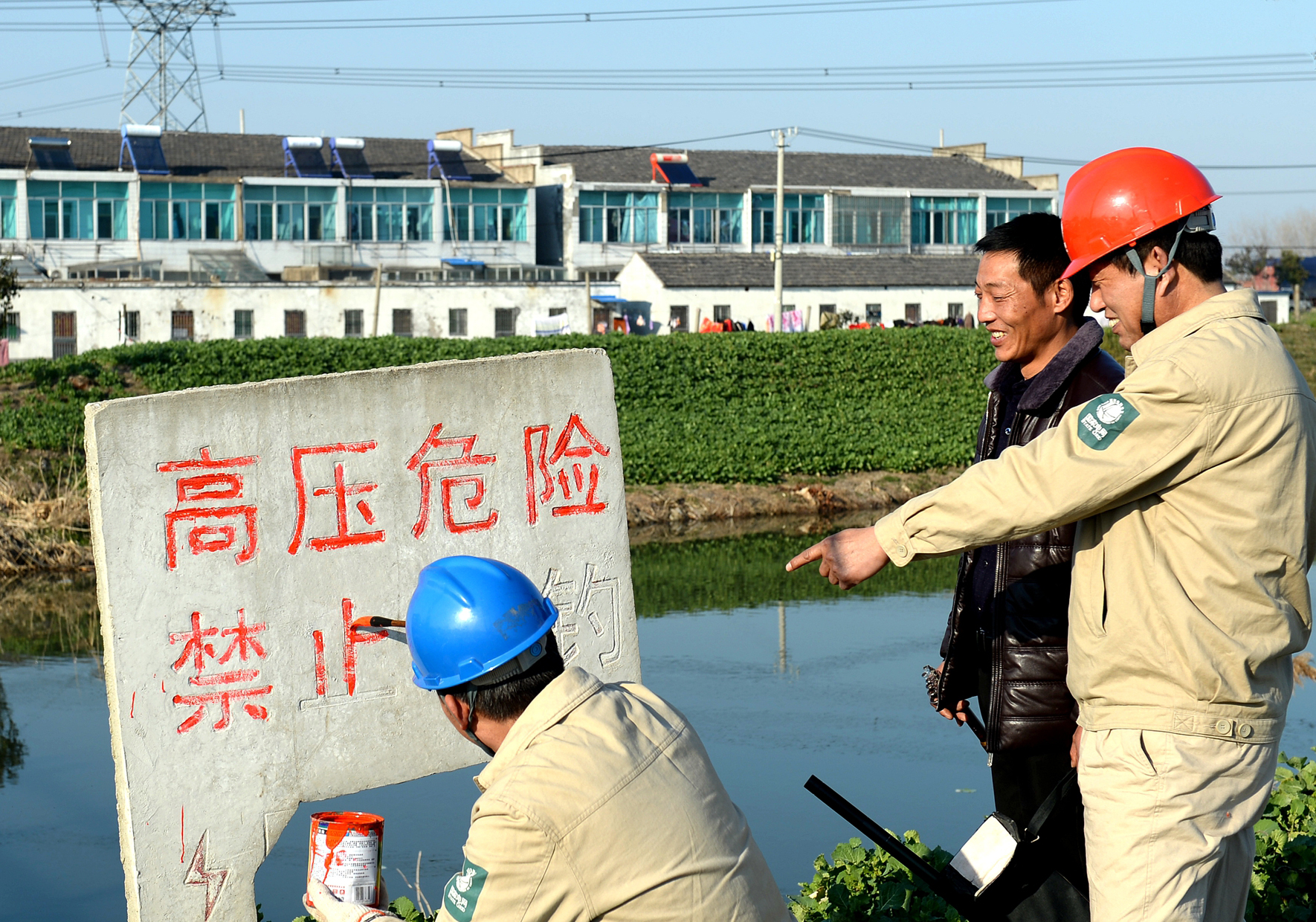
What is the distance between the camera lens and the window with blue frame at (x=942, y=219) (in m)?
48.9

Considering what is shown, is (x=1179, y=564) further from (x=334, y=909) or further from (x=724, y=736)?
(x=724, y=736)

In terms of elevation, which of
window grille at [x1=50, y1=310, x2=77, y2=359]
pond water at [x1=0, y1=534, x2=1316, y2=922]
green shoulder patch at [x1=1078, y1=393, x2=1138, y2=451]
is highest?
window grille at [x1=50, y1=310, x2=77, y2=359]

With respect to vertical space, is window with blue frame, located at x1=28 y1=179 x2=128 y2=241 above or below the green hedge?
above

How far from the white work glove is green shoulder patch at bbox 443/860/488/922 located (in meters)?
0.45

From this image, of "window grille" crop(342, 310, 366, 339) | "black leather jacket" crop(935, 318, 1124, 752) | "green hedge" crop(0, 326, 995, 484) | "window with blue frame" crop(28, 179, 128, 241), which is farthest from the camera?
"window with blue frame" crop(28, 179, 128, 241)

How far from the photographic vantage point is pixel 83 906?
17.8 feet

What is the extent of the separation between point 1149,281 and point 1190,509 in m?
0.43

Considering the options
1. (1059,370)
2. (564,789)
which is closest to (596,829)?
(564,789)

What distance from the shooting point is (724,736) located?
7879 mm

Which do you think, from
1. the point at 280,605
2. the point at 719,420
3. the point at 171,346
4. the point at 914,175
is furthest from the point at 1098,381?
the point at 914,175

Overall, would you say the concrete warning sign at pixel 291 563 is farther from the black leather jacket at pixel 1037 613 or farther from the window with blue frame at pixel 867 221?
the window with blue frame at pixel 867 221

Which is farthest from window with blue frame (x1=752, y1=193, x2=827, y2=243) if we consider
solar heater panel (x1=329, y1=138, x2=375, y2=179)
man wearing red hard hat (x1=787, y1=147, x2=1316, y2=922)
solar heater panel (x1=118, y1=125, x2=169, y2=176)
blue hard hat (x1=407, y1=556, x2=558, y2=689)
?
blue hard hat (x1=407, y1=556, x2=558, y2=689)

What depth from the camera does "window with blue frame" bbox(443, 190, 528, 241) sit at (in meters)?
44.0

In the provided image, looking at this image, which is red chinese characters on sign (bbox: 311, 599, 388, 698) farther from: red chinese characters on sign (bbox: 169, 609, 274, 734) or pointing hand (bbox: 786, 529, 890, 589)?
pointing hand (bbox: 786, 529, 890, 589)
